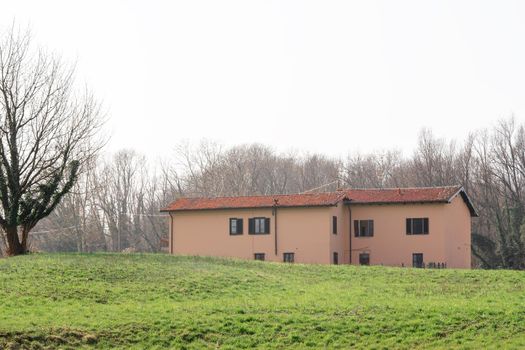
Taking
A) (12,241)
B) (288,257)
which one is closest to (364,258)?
(288,257)

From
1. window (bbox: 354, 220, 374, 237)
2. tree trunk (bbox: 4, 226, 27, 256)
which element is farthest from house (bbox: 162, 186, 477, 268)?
tree trunk (bbox: 4, 226, 27, 256)

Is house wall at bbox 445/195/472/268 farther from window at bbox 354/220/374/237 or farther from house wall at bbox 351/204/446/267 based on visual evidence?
window at bbox 354/220/374/237

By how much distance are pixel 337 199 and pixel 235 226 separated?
7.21m

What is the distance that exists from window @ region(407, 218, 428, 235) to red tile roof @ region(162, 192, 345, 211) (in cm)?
473

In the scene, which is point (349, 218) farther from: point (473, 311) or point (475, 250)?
point (473, 311)

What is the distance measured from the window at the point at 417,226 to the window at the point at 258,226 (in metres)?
9.10

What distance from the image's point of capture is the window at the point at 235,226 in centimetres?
6319

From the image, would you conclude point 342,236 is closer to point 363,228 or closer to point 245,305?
point 363,228

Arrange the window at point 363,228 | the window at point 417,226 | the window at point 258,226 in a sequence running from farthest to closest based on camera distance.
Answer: the window at point 258,226, the window at point 363,228, the window at point 417,226

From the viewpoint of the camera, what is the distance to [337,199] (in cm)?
6103

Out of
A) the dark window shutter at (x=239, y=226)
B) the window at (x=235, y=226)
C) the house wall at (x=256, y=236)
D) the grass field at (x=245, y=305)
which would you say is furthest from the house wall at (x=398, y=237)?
the grass field at (x=245, y=305)

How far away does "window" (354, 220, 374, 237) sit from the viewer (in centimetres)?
6194

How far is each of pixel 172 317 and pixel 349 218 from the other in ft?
108

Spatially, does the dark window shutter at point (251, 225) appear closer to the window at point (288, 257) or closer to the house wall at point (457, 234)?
the window at point (288, 257)
